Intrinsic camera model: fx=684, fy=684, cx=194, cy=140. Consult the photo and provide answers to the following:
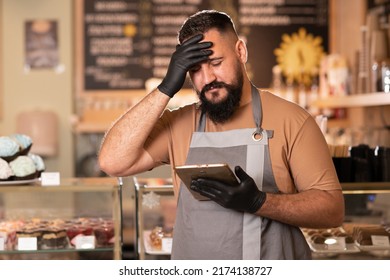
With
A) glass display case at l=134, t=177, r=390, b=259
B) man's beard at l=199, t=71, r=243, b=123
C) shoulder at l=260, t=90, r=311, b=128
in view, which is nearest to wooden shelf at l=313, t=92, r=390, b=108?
glass display case at l=134, t=177, r=390, b=259

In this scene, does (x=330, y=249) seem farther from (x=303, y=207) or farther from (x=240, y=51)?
(x=240, y=51)

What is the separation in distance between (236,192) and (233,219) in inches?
7.0

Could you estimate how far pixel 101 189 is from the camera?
2.42 metres

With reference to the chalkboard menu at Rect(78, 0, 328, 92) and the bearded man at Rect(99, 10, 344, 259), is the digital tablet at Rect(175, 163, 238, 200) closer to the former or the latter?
the bearded man at Rect(99, 10, 344, 259)

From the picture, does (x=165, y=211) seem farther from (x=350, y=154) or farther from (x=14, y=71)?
(x=14, y=71)

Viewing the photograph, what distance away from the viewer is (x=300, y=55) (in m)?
5.38

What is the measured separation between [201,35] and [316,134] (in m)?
0.43

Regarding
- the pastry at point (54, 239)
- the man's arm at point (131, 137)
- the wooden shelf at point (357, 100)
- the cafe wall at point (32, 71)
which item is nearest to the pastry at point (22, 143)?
the pastry at point (54, 239)

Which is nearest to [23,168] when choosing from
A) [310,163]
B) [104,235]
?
[104,235]

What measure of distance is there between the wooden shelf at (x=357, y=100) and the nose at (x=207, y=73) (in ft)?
5.42

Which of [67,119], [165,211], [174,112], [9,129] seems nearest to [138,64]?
[67,119]

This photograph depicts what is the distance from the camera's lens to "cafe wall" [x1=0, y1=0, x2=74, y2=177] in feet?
17.0

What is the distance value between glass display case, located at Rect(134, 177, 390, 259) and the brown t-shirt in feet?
1.32

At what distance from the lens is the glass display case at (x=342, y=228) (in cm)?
243
